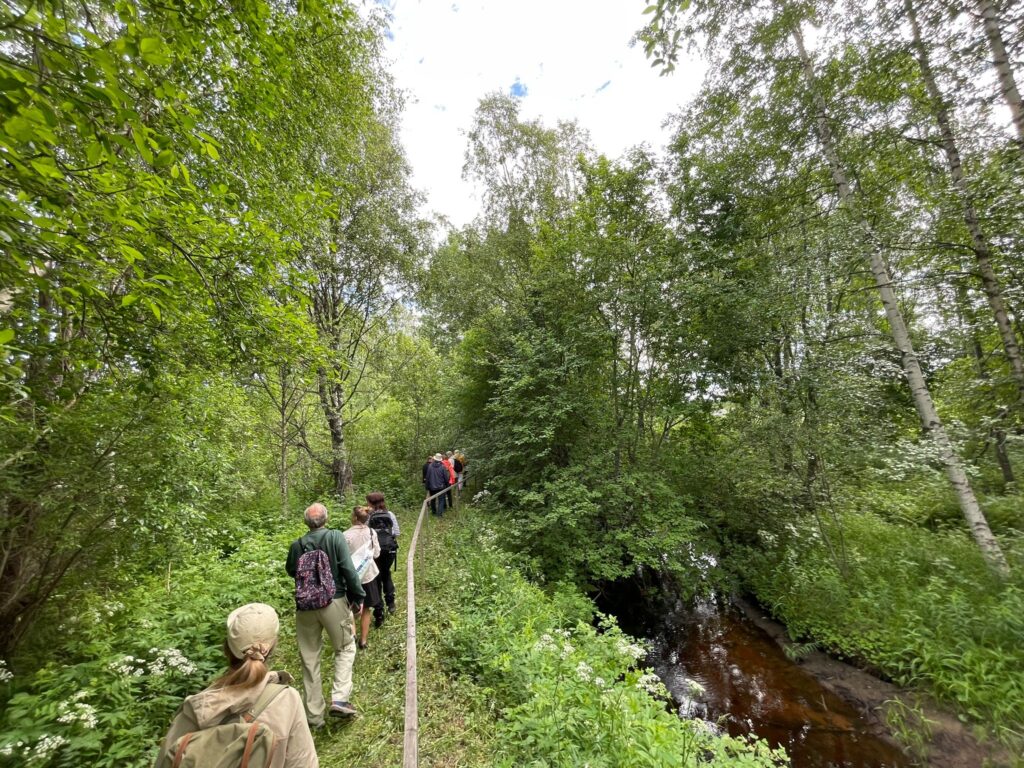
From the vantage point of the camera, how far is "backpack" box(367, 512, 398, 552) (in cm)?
582

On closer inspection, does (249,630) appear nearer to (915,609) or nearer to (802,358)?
(915,609)

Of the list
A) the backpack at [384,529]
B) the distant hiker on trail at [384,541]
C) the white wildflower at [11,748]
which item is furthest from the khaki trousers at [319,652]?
the backpack at [384,529]

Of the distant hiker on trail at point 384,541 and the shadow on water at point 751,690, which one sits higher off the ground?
the distant hiker on trail at point 384,541

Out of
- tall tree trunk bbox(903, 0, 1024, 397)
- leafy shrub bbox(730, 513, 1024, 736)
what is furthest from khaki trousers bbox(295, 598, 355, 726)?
tall tree trunk bbox(903, 0, 1024, 397)

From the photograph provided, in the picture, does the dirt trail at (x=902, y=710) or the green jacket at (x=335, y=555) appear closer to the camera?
the green jacket at (x=335, y=555)

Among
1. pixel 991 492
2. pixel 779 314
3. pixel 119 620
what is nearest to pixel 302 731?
pixel 119 620

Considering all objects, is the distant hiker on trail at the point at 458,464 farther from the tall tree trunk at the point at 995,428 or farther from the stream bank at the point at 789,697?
the tall tree trunk at the point at 995,428

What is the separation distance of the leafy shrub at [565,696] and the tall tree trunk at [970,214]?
654 centimetres

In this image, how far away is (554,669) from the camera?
417 cm

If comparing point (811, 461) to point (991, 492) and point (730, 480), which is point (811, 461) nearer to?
point (730, 480)

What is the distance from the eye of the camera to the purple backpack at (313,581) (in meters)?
3.59

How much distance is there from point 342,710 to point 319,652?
1.88 ft

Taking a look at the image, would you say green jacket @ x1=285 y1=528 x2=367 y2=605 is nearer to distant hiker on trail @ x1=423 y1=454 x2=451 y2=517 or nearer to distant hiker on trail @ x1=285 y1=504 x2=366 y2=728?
distant hiker on trail @ x1=285 y1=504 x2=366 y2=728

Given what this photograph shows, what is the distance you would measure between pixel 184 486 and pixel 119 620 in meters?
1.45
